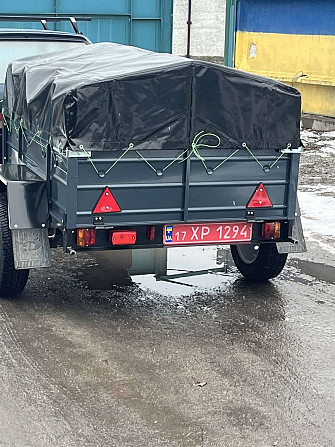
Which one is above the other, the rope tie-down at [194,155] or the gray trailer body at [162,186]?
the rope tie-down at [194,155]

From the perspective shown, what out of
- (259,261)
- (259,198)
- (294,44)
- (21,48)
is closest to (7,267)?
(259,198)

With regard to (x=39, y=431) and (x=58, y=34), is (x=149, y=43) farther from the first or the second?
(x=39, y=431)

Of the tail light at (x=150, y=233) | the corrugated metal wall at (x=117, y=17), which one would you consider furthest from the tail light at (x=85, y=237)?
the corrugated metal wall at (x=117, y=17)

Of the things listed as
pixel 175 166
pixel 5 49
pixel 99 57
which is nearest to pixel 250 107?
pixel 175 166

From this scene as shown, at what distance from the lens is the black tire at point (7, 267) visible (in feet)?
21.5

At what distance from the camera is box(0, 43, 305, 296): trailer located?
19.6 ft

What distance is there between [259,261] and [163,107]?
194 centimetres

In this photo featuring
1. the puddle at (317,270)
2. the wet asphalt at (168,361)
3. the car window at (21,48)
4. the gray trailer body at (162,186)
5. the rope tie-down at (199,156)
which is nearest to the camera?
the wet asphalt at (168,361)

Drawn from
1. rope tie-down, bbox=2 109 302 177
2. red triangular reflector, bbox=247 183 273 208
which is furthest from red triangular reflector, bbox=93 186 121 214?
red triangular reflector, bbox=247 183 273 208

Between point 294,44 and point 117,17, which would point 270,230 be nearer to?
point 294,44

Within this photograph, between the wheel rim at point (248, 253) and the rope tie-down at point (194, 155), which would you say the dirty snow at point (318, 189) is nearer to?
the wheel rim at point (248, 253)

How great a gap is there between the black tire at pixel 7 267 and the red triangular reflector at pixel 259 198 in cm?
194

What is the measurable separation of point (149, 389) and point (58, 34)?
20.4 ft

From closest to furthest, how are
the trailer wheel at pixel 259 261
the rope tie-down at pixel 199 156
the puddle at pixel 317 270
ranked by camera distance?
the rope tie-down at pixel 199 156, the trailer wheel at pixel 259 261, the puddle at pixel 317 270
